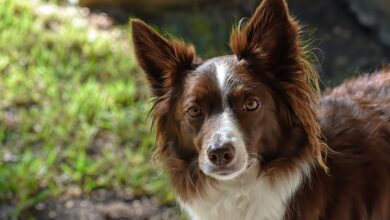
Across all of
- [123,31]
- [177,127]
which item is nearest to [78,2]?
[123,31]

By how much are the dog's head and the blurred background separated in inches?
25.6

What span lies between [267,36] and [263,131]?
0.44m

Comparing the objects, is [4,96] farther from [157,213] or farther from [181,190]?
[181,190]

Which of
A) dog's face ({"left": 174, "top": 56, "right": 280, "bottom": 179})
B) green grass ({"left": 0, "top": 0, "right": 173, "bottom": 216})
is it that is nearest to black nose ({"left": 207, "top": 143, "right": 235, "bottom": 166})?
dog's face ({"left": 174, "top": 56, "right": 280, "bottom": 179})

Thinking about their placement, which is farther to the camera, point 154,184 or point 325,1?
point 325,1

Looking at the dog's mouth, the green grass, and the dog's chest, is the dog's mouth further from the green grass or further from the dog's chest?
the green grass

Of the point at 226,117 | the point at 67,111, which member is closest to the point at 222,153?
the point at 226,117

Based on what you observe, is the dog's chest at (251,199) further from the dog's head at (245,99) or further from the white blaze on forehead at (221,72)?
the white blaze on forehead at (221,72)

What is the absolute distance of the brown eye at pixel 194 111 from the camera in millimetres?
3231

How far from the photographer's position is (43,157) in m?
5.28

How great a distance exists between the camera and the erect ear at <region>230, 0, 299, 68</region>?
315 centimetres

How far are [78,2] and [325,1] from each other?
8.64 feet

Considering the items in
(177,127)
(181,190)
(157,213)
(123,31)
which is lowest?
(157,213)

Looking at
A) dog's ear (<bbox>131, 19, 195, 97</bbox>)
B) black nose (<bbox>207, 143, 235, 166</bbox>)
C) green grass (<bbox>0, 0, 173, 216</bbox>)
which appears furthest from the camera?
green grass (<bbox>0, 0, 173, 216</bbox>)
